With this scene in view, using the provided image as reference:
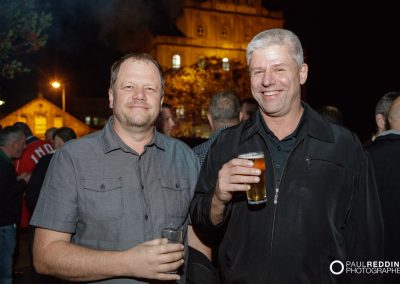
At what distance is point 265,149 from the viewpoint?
2.85m

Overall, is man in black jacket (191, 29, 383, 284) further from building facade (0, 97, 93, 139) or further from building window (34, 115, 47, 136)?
building window (34, 115, 47, 136)

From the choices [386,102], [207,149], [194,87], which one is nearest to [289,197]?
[207,149]

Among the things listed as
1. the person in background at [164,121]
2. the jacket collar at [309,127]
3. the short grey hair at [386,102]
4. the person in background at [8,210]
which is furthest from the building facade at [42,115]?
the jacket collar at [309,127]

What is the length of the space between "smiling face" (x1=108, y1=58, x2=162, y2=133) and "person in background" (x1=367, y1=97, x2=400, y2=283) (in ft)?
7.88

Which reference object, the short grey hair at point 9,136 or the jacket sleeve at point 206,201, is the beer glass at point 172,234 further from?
the short grey hair at point 9,136

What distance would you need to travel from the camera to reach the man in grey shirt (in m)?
2.48

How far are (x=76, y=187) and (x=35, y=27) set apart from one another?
8.35 m

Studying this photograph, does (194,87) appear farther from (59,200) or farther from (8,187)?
(59,200)

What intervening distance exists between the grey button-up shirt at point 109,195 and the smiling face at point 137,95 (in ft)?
0.64

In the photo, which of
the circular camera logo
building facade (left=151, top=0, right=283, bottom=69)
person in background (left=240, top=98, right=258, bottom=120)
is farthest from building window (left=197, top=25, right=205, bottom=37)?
the circular camera logo

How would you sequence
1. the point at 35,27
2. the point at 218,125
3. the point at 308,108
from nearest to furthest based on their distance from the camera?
the point at 308,108
the point at 218,125
the point at 35,27

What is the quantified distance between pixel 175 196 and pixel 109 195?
54 centimetres

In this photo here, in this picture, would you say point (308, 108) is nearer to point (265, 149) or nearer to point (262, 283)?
point (265, 149)

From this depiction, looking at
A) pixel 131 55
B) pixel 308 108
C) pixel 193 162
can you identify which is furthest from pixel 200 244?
pixel 131 55
